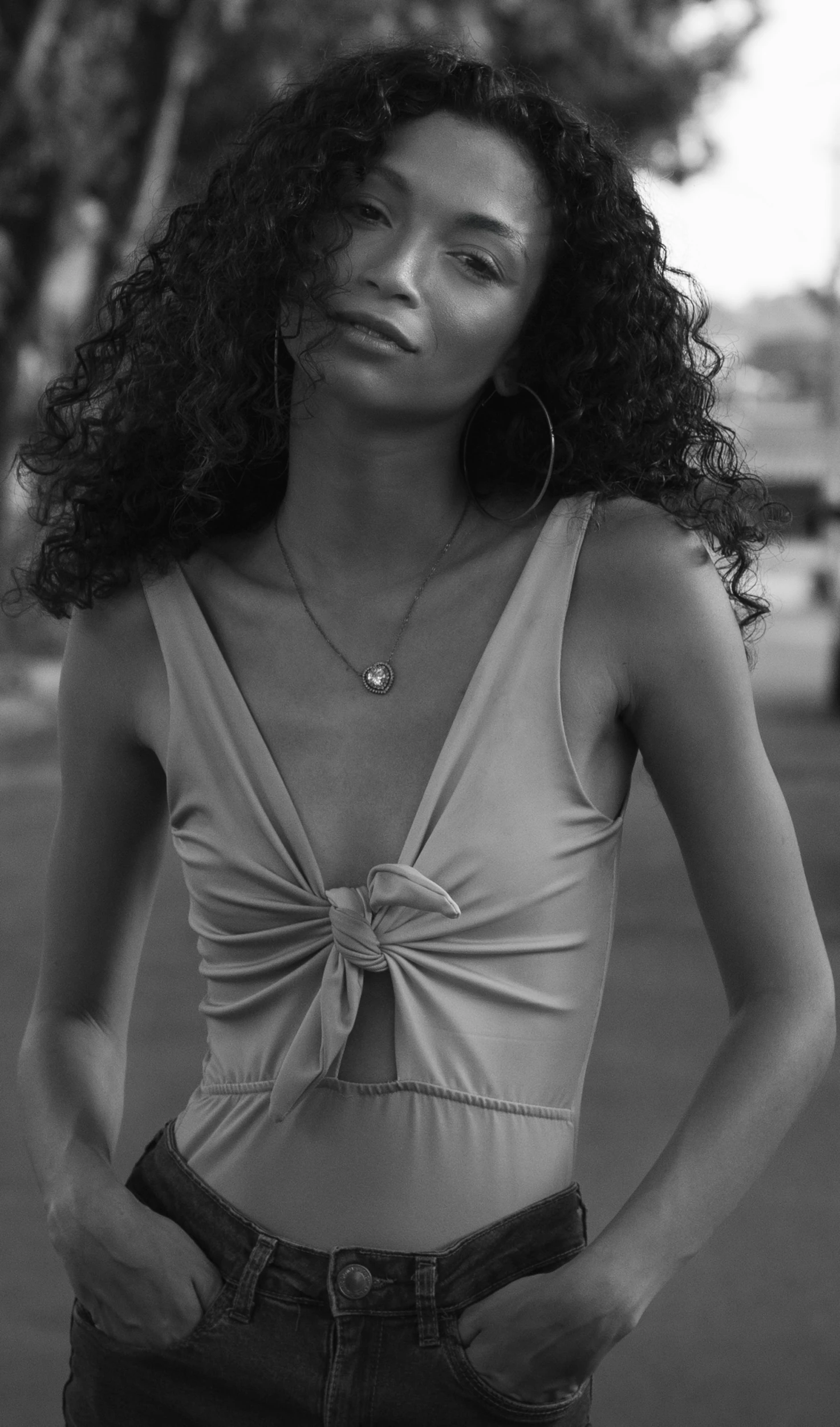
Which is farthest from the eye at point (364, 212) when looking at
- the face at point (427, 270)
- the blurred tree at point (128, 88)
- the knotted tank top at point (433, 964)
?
the blurred tree at point (128, 88)

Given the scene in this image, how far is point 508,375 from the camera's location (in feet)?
6.50

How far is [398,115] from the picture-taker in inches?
73.6

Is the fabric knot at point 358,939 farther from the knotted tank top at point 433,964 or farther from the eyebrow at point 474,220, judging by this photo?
the eyebrow at point 474,220

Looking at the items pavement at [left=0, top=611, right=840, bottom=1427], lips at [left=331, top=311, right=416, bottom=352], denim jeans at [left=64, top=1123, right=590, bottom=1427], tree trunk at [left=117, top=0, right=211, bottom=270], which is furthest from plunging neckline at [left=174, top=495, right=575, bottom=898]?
tree trunk at [left=117, top=0, right=211, bottom=270]

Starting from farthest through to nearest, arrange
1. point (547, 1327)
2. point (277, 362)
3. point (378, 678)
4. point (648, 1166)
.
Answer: point (648, 1166)
point (277, 362)
point (378, 678)
point (547, 1327)

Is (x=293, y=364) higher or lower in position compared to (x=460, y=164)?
lower

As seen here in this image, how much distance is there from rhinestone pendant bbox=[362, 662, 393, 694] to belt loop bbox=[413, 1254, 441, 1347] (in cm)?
51

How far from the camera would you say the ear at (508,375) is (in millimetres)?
1969

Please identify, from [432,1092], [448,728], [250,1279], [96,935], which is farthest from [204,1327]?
[448,728]

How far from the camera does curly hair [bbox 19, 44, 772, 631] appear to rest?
74.2 inches

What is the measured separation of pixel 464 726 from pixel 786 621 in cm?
3370

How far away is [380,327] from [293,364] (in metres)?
0.24

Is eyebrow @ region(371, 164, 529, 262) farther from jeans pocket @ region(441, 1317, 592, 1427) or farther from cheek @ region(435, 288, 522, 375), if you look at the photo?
jeans pocket @ region(441, 1317, 592, 1427)

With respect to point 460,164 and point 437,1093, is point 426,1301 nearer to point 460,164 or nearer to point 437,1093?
point 437,1093
